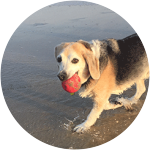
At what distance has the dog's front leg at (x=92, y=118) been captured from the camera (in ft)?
9.41

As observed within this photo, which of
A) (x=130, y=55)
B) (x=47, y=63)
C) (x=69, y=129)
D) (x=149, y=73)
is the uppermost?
(x=130, y=55)

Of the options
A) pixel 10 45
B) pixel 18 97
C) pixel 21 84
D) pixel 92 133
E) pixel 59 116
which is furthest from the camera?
pixel 10 45

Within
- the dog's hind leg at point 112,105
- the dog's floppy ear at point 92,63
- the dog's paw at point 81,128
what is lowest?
the dog's paw at point 81,128

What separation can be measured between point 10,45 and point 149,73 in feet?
18.6

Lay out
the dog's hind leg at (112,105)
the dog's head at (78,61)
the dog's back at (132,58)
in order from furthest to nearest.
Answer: the dog's hind leg at (112,105), the dog's back at (132,58), the dog's head at (78,61)

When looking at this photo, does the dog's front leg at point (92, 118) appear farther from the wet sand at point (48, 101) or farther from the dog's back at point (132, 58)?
the dog's back at point (132, 58)

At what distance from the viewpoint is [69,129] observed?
296 centimetres

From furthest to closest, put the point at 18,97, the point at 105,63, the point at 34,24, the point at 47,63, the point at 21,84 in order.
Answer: the point at 34,24 < the point at 47,63 < the point at 21,84 < the point at 18,97 < the point at 105,63

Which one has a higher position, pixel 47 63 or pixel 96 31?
pixel 96 31

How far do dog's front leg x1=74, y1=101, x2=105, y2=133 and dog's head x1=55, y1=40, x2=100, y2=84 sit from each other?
600 millimetres

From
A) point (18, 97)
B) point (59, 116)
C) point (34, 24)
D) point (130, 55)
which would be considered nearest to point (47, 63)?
point (18, 97)

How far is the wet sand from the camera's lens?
2.78m

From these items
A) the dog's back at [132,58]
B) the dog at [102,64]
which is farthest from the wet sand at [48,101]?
the dog's back at [132,58]

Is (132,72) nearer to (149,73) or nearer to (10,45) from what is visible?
(149,73)
